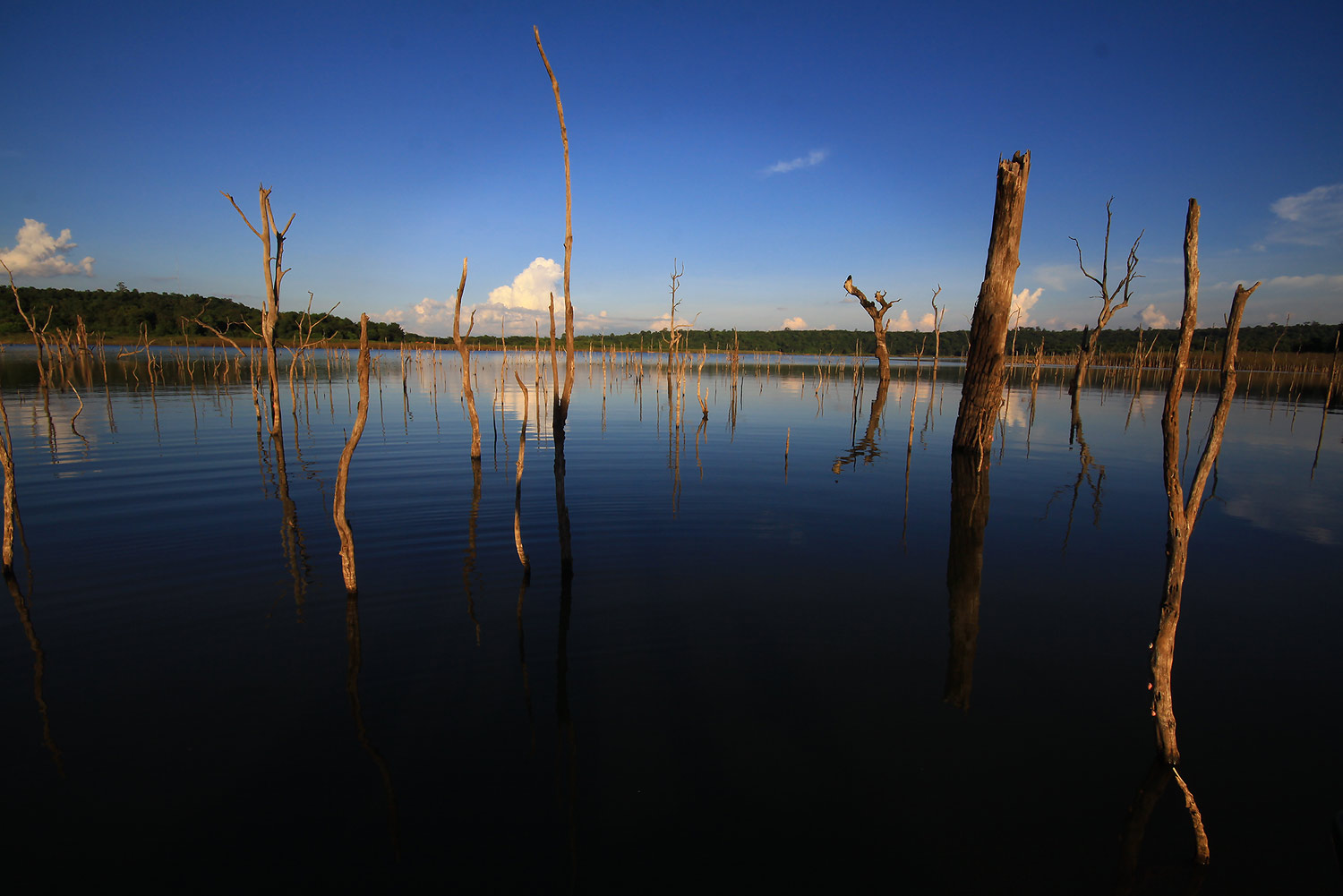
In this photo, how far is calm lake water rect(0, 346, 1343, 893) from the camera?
254 cm

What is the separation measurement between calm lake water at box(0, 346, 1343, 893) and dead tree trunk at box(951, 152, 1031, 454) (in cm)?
277

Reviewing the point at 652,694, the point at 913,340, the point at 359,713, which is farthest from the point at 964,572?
the point at 913,340

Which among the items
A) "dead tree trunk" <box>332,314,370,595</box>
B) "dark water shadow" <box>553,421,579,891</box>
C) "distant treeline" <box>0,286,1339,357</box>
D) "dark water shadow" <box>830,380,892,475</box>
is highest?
"distant treeline" <box>0,286,1339,357</box>

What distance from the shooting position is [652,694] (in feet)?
12.0

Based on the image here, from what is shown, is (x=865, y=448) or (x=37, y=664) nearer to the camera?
(x=37, y=664)

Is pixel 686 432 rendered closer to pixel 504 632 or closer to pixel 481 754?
pixel 504 632

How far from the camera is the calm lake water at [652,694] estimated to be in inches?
99.9

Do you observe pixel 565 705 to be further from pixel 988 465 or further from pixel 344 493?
pixel 988 465

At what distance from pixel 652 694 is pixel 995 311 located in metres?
9.36

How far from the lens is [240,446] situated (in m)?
11.3

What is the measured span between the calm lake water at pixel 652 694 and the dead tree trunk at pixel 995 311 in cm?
277

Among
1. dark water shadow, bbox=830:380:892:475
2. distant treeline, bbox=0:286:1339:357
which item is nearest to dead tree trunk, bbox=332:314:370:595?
dark water shadow, bbox=830:380:892:475

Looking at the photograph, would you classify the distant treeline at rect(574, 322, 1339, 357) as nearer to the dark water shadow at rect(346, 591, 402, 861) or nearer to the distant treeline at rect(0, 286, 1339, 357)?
the distant treeline at rect(0, 286, 1339, 357)

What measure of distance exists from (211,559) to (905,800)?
241 inches
